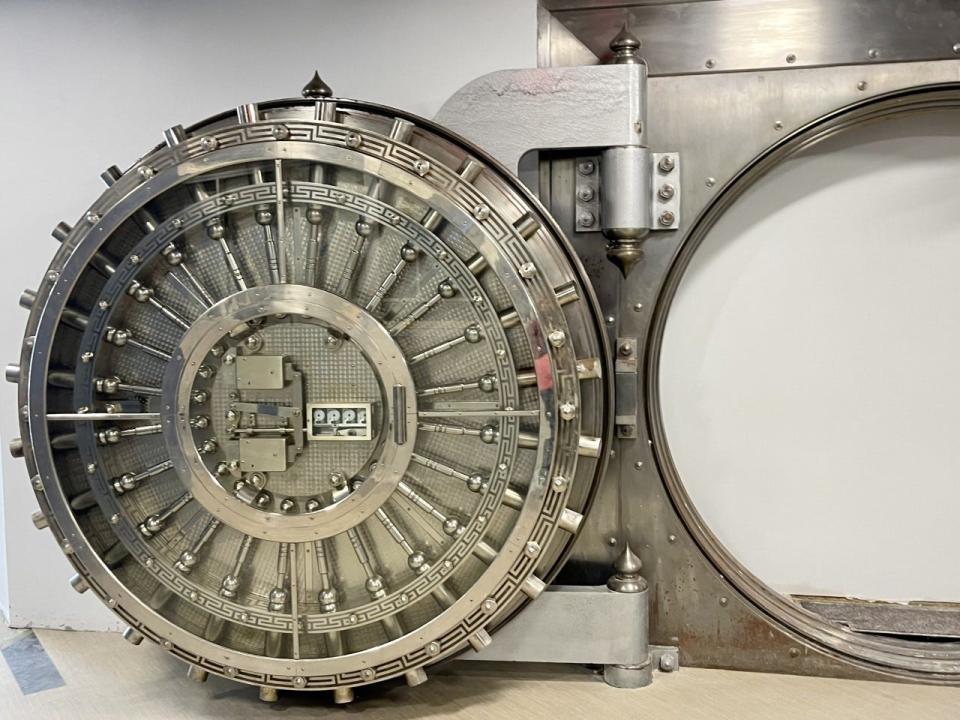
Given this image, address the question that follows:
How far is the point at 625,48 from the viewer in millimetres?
1947

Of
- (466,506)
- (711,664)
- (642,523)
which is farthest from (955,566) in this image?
(466,506)

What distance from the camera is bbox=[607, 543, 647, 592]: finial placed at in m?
1.96

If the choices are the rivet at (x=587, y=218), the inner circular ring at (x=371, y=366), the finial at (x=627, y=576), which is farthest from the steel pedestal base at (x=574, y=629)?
the rivet at (x=587, y=218)

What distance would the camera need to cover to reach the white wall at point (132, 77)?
6.83 feet

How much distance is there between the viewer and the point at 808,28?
198cm

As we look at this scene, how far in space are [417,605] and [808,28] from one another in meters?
1.59

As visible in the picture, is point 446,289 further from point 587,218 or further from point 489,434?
point 587,218

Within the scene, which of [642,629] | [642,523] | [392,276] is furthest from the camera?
[642,523]

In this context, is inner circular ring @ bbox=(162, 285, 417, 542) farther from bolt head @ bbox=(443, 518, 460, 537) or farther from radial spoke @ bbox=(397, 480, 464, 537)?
bolt head @ bbox=(443, 518, 460, 537)

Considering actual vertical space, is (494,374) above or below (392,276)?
below

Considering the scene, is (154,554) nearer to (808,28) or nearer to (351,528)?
(351,528)

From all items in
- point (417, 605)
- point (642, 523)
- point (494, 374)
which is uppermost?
point (494, 374)

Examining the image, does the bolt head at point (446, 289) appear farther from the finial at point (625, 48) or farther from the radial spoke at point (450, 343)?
the finial at point (625, 48)

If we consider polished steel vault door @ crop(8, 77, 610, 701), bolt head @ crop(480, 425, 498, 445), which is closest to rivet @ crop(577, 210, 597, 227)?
polished steel vault door @ crop(8, 77, 610, 701)
